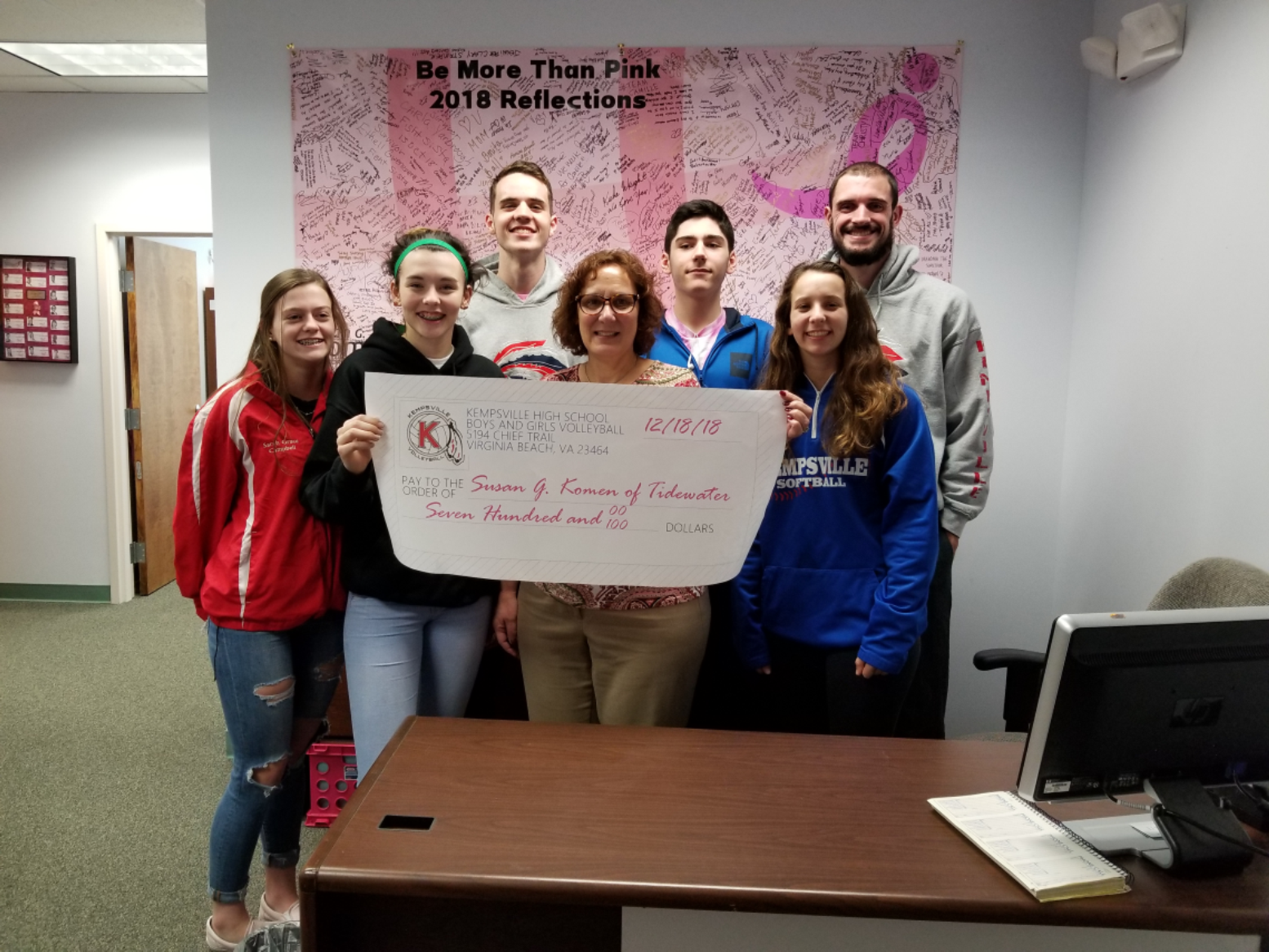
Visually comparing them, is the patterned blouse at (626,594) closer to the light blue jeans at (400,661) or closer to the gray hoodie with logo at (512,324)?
the light blue jeans at (400,661)

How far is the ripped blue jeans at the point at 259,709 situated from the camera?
1.78m

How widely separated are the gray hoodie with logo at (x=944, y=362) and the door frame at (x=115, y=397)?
4073 millimetres

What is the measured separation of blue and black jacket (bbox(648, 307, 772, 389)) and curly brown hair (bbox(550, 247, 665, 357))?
13 centimetres

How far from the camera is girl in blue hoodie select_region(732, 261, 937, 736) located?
1683 millimetres

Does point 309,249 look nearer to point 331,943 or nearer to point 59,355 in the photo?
point 331,943

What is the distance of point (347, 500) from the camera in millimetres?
1657

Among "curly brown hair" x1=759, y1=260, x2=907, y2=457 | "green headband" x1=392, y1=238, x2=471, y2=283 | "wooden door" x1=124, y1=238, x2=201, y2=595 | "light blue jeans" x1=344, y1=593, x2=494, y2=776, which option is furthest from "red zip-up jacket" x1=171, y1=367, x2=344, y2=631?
"wooden door" x1=124, y1=238, x2=201, y2=595

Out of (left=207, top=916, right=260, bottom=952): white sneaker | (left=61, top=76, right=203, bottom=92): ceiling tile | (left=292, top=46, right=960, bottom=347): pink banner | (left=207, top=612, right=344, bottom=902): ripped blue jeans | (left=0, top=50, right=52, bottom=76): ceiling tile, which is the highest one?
(left=61, top=76, right=203, bottom=92): ceiling tile

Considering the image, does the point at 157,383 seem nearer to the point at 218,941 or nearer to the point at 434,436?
the point at 218,941

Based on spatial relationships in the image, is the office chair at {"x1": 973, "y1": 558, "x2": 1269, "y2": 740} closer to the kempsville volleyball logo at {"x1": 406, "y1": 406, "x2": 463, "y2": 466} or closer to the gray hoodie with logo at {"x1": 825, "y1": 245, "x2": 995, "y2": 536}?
the gray hoodie with logo at {"x1": 825, "y1": 245, "x2": 995, "y2": 536}

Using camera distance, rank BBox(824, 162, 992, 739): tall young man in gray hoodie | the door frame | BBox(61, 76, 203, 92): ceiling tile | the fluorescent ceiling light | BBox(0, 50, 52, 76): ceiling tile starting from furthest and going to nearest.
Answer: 1. the door frame
2. BBox(61, 76, 203, 92): ceiling tile
3. BBox(0, 50, 52, 76): ceiling tile
4. the fluorescent ceiling light
5. BBox(824, 162, 992, 739): tall young man in gray hoodie

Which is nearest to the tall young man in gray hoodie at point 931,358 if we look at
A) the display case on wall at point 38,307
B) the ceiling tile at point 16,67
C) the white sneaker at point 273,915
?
the white sneaker at point 273,915

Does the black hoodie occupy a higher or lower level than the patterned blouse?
higher

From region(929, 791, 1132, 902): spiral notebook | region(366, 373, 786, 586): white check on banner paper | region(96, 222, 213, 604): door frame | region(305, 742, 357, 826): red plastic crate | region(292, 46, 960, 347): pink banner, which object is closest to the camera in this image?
region(929, 791, 1132, 902): spiral notebook
